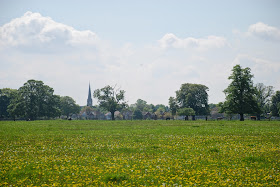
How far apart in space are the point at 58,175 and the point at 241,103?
8061cm

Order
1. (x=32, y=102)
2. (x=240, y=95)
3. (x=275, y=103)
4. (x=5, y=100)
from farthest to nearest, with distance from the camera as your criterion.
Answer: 1. (x=275, y=103)
2. (x=5, y=100)
3. (x=32, y=102)
4. (x=240, y=95)

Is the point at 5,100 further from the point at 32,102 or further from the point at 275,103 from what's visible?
the point at 275,103

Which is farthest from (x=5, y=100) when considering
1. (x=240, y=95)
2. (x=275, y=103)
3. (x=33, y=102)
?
(x=275, y=103)

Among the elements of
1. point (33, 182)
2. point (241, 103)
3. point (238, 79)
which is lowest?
point (33, 182)

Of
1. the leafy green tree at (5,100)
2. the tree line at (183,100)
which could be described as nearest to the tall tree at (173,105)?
the tree line at (183,100)

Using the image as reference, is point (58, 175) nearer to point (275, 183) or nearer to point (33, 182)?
point (33, 182)

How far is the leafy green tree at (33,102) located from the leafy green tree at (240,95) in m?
79.4

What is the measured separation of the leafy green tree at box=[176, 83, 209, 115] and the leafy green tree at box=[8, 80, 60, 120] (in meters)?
63.7

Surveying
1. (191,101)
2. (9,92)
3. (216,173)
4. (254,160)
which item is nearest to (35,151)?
(216,173)

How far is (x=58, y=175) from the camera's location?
394 inches

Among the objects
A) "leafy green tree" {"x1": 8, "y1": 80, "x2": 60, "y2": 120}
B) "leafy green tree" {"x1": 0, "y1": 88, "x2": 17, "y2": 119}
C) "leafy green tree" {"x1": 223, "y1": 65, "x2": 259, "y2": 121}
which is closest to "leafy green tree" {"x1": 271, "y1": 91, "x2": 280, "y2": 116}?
"leafy green tree" {"x1": 223, "y1": 65, "x2": 259, "y2": 121}

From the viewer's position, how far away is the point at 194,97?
133 meters

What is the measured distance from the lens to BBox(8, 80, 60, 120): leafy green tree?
11112 cm

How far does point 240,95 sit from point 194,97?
49.7 metres
